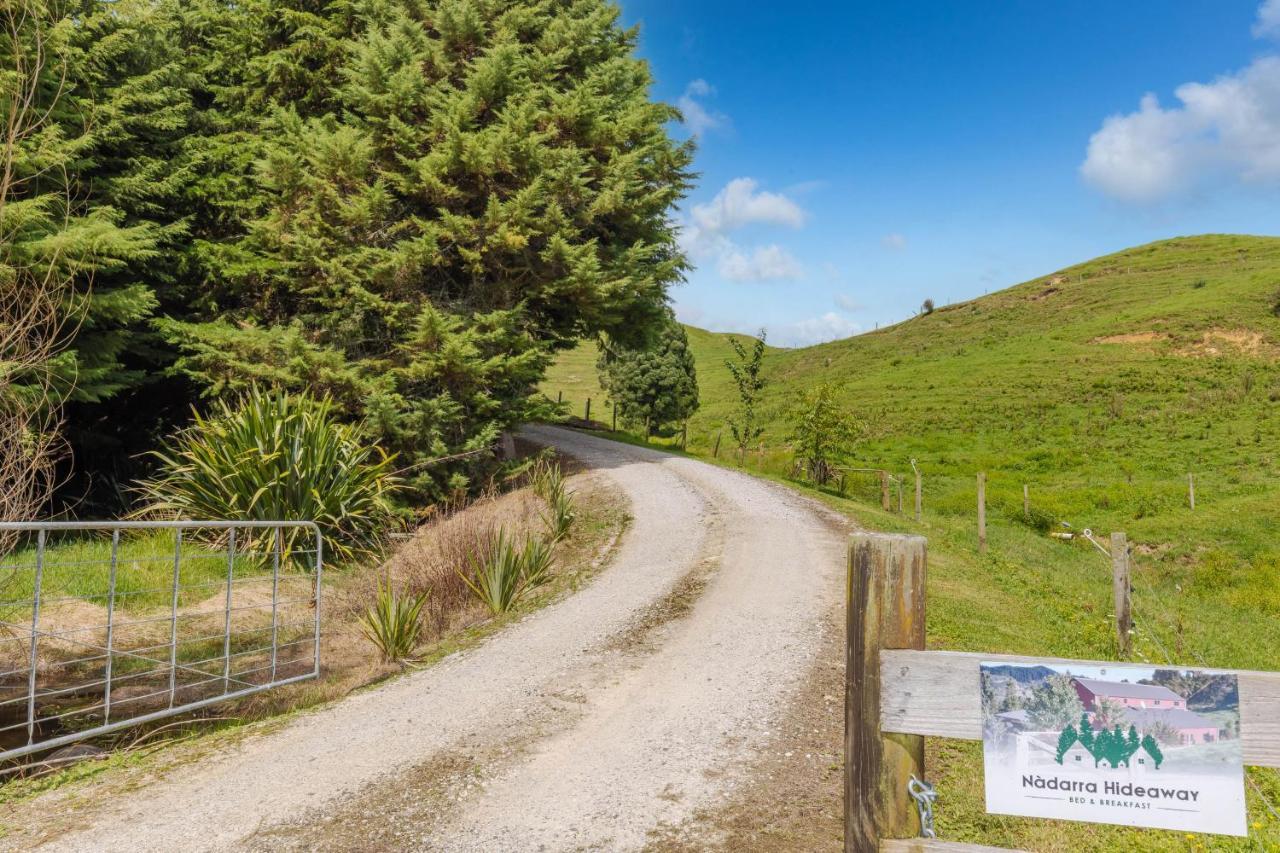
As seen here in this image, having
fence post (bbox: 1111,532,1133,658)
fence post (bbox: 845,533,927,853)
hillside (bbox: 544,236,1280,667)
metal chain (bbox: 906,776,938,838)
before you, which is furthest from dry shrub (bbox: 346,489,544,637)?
fence post (bbox: 1111,532,1133,658)

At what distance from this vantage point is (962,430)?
40312 mm

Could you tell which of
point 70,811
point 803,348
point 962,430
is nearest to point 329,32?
point 70,811

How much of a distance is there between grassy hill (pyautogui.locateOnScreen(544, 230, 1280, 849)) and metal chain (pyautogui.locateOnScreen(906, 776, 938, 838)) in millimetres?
2297

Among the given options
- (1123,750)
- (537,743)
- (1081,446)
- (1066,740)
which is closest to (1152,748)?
(1123,750)

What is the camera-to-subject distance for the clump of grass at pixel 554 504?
13.3m

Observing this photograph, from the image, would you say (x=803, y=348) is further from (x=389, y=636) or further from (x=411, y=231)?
(x=389, y=636)

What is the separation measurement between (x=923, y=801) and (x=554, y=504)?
11.7 meters

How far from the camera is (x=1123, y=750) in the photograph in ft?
7.23

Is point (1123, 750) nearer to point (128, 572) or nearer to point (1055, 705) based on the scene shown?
point (1055, 705)

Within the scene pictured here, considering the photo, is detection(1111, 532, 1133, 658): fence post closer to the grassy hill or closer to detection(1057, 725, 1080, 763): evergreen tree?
the grassy hill

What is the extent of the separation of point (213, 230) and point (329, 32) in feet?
18.6

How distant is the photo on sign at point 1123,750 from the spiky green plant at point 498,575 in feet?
26.1

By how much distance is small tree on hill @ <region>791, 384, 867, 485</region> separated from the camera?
23109 mm

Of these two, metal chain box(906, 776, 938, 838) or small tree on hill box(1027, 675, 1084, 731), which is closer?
small tree on hill box(1027, 675, 1084, 731)
